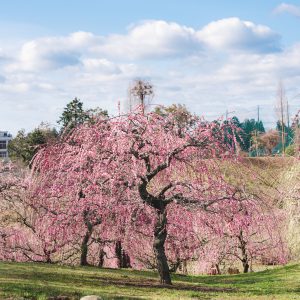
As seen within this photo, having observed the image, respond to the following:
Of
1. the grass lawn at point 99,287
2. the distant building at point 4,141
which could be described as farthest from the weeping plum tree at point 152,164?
the distant building at point 4,141

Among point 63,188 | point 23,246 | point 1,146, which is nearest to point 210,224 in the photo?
point 63,188

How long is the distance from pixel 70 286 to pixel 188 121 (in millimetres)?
6517

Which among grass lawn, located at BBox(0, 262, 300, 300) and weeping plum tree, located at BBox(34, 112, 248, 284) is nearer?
grass lawn, located at BBox(0, 262, 300, 300)

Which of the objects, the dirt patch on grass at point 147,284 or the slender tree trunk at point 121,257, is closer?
the dirt patch on grass at point 147,284

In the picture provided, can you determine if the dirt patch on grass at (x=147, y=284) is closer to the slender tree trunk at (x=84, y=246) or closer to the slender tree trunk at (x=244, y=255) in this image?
the slender tree trunk at (x=84, y=246)

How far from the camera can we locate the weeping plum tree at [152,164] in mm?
16344

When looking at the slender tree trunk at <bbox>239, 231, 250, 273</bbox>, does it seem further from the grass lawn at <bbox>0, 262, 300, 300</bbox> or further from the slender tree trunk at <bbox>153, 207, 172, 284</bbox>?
the slender tree trunk at <bbox>153, 207, 172, 284</bbox>

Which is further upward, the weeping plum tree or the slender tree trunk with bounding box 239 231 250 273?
the weeping plum tree

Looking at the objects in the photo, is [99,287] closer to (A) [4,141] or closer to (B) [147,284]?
(B) [147,284]

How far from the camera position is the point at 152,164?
1778cm

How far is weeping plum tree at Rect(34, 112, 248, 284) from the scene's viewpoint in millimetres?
16344

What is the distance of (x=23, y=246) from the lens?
93.0ft

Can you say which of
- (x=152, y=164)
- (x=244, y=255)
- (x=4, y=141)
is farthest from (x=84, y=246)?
(x=4, y=141)

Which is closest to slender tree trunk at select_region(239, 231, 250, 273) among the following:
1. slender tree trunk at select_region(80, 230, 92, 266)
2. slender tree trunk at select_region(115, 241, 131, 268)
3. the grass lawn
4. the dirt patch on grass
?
slender tree trunk at select_region(115, 241, 131, 268)
